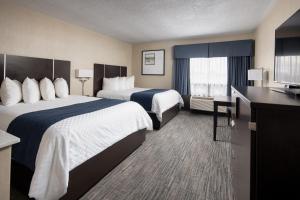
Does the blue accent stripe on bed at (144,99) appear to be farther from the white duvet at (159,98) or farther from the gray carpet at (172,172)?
the gray carpet at (172,172)

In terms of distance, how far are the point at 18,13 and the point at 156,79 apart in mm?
4254

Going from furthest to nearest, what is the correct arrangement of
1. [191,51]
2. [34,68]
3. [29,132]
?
[191,51] < [34,68] < [29,132]

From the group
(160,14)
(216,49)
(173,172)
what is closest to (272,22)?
(160,14)

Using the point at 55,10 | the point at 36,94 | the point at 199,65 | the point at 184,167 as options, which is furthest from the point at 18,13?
the point at 199,65

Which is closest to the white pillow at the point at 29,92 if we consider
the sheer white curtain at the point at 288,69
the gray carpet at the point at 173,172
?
the gray carpet at the point at 173,172

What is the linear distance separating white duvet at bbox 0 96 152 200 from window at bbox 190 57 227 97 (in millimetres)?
4000

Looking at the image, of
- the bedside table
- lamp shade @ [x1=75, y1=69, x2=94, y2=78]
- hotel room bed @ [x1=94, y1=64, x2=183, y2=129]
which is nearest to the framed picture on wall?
hotel room bed @ [x1=94, y1=64, x2=183, y2=129]

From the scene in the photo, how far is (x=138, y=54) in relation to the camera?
6609mm

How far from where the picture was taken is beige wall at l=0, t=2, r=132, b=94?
2988 millimetres

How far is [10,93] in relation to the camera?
102 inches

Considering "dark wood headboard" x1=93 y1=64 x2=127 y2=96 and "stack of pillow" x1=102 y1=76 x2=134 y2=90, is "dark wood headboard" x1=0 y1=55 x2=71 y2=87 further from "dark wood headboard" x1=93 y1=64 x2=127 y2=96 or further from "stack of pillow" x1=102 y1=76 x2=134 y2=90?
"stack of pillow" x1=102 y1=76 x2=134 y2=90

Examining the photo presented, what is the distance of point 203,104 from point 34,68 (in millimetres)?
4448

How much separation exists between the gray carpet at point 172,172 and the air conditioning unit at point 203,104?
71.2 inches

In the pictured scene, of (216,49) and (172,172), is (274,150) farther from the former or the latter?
(216,49)
